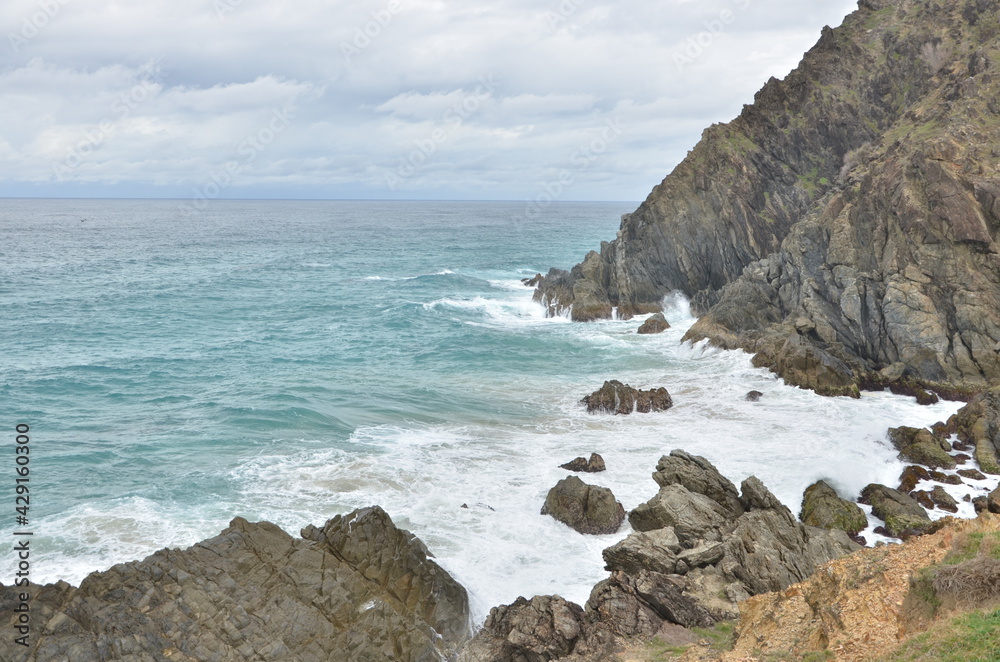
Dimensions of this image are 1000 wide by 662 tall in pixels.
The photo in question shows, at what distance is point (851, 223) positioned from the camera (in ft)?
164

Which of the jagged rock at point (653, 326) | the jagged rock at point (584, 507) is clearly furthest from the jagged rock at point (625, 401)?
the jagged rock at point (653, 326)

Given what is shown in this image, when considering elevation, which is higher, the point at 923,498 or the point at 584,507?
the point at 584,507

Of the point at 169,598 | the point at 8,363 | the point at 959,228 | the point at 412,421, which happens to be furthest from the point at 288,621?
the point at 959,228

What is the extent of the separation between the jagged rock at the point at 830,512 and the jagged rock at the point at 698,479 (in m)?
2.88

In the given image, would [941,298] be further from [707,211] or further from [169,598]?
[169,598]

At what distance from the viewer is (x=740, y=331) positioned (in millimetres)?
53250

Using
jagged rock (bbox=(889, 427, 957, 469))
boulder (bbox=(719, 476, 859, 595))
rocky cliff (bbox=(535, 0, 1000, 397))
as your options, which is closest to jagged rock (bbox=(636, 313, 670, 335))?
rocky cliff (bbox=(535, 0, 1000, 397))

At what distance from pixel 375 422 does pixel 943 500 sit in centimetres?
2605

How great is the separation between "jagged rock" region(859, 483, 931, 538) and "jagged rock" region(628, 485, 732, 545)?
22.2 feet

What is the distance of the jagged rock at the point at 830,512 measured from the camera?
2638 cm

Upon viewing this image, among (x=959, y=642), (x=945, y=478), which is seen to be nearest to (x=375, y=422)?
(x=945, y=478)

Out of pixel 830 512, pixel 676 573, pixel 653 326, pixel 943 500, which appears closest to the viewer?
pixel 676 573

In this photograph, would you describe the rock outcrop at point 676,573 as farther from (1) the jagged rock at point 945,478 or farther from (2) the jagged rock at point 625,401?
(2) the jagged rock at point 625,401

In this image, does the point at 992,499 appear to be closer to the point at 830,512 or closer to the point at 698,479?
the point at 830,512
